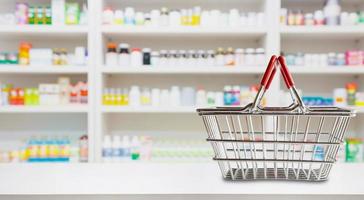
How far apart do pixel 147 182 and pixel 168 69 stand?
225 centimetres

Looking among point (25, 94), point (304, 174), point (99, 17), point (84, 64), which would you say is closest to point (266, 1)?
point (99, 17)

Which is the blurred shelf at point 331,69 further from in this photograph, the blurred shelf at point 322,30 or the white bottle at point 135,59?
the white bottle at point 135,59

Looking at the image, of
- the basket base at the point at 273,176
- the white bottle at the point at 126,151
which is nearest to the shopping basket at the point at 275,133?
the basket base at the point at 273,176

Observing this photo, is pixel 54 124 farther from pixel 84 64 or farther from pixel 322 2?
pixel 322 2

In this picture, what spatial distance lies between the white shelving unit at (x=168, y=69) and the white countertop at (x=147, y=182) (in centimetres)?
211

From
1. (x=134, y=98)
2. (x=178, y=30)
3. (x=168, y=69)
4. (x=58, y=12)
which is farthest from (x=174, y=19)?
(x=58, y=12)

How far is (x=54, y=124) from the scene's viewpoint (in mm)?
3387

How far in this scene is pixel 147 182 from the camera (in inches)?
28.6

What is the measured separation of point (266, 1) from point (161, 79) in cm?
114

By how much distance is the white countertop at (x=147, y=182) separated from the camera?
674 millimetres

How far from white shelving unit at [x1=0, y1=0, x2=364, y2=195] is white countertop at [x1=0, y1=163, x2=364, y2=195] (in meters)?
2.11

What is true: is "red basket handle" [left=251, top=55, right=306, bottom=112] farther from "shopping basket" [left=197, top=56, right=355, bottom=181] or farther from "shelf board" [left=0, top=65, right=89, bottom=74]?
"shelf board" [left=0, top=65, right=89, bottom=74]

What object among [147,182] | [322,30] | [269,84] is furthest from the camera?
[322,30]

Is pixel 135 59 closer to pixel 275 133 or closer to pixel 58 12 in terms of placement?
pixel 58 12
